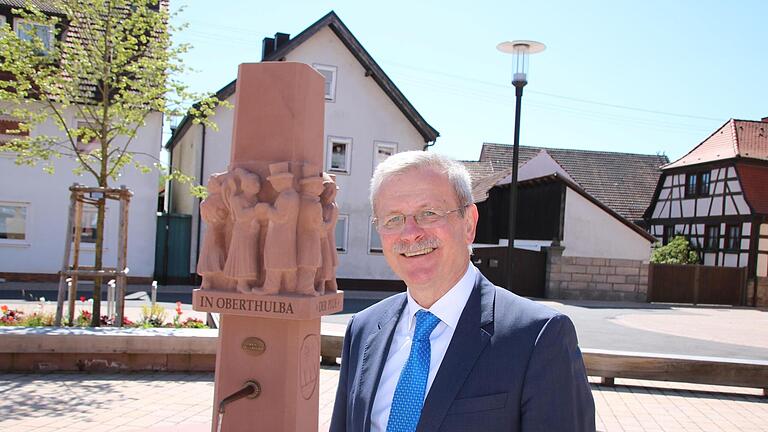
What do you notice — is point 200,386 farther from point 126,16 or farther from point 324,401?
point 126,16

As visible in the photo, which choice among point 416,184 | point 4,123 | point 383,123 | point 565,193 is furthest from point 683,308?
point 416,184

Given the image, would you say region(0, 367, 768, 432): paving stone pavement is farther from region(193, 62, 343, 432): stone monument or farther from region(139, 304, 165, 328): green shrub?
region(139, 304, 165, 328): green shrub

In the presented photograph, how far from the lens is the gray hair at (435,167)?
225cm

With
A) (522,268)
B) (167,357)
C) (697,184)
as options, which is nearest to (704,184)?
(697,184)

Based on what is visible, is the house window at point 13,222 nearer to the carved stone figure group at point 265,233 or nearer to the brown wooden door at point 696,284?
the carved stone figure group at point 265,233

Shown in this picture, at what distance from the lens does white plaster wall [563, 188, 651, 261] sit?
25.0 m

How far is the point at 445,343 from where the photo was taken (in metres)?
2.17

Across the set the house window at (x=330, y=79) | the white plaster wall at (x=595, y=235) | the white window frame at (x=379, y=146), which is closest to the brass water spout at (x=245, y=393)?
the white window frame at (x=379, y=146)

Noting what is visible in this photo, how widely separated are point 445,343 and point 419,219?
1.30 feet

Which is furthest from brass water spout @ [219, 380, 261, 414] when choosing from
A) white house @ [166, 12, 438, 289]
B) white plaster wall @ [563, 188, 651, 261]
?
white plaster wall @ [563, 188, 651, 261]

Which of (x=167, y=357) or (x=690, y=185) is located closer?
(x=167, y=357)

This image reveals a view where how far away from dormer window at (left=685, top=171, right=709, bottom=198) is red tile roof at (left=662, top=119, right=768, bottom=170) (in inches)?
24.7

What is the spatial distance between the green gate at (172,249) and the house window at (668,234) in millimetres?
20522

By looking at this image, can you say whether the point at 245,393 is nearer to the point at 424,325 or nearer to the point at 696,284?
the point at 424,325
